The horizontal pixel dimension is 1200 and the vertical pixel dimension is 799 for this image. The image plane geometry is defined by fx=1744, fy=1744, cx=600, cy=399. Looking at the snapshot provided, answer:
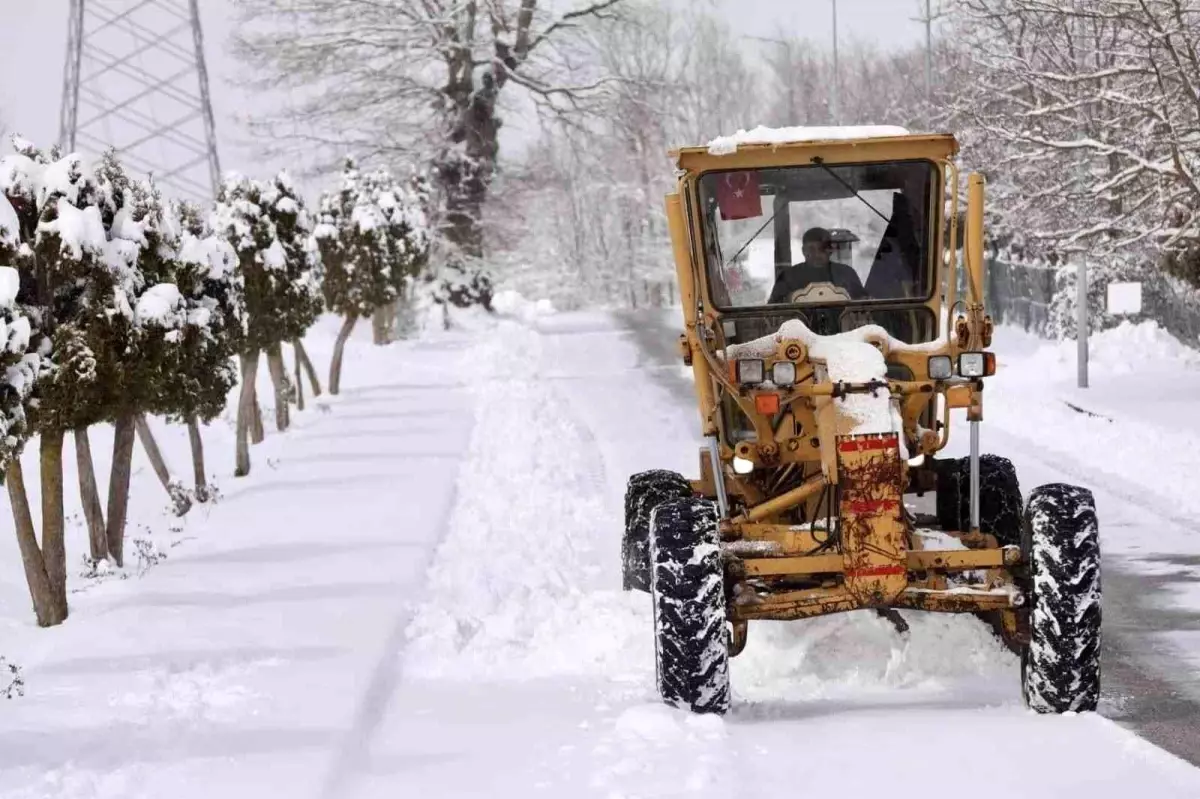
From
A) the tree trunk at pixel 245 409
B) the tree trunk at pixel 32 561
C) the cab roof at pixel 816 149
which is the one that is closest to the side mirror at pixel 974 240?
the cab roof at pixel 816 149

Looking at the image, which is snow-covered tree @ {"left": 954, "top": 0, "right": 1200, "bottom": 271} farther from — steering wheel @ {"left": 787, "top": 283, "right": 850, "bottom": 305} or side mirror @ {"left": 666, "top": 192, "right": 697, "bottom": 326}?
side mirror @ {"left": 666, "top": 192, "right": 697, "bottom": 326}

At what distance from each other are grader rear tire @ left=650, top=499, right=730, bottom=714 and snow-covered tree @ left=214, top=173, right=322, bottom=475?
10632 mm

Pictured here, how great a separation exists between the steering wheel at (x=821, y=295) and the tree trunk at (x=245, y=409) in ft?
32.9

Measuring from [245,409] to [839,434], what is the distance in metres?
11.6

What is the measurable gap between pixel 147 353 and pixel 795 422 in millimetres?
5187

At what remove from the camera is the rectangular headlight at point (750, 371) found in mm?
7781

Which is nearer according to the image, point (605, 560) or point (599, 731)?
point (599, 731)

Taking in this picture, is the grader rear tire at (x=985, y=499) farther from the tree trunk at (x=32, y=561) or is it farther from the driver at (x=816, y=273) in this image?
the tree trunk at (x=32, y=561)

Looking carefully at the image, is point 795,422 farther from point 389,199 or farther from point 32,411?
point 389,199

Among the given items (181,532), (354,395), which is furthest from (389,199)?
(181,532)

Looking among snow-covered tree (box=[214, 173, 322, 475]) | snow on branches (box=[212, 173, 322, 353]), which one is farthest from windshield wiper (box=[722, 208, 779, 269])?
snow on branches (box=[212, 173, 322, 353])

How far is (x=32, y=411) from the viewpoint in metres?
10.2

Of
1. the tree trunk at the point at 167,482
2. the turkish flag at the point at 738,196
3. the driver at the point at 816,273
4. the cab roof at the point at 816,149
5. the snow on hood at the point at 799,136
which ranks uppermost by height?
the snow on hood at the point at 799,136

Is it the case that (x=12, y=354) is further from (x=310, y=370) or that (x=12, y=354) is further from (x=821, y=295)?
(x=310, y=370)
